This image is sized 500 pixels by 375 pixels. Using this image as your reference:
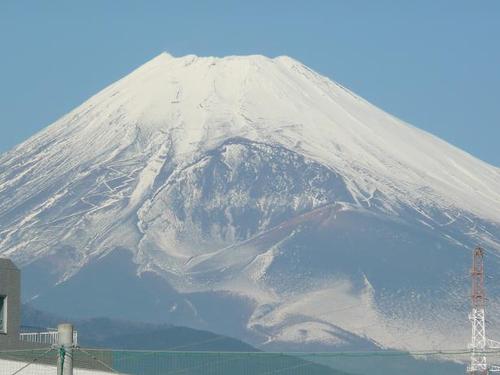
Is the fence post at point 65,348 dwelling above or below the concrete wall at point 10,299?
below

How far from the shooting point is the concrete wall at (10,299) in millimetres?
60000

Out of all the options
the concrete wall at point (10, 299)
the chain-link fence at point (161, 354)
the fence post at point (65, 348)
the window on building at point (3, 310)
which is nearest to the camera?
the fence post at point (65, 348)

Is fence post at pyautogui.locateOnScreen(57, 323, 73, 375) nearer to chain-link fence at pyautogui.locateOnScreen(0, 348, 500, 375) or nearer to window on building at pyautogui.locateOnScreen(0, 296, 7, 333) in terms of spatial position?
chain-link fence at pyautogui.locateOnScreen(0, 348, 500, 375)

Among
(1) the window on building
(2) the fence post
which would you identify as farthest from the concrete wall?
(2) the fence post

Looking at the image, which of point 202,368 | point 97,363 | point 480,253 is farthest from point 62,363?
point 480,253

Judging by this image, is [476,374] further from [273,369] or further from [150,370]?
[150,370]

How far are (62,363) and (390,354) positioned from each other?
1002cm

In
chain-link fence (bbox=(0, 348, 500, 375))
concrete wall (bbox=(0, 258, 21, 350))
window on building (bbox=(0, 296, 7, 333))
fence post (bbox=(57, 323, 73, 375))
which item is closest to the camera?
fence post (bbox=(57, 323, 73, 375))

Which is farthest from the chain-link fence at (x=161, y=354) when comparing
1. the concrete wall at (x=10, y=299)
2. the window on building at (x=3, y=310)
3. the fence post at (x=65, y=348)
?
the window on building at (x=3, y=310)

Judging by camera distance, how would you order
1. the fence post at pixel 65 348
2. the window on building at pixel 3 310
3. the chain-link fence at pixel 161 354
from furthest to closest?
the window on building at pixel 3 310
the chain-link fence at pixel 161 354
the fence post at pixel 65 348

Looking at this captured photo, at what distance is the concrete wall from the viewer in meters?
60.0

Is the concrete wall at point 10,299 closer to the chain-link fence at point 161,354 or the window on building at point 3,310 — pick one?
the window on building at point 3,310

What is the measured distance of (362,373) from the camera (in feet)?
201

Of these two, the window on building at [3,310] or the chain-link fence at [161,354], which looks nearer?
the chain-link fence at [161,354]
